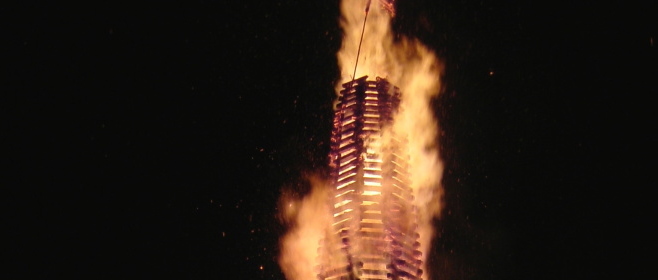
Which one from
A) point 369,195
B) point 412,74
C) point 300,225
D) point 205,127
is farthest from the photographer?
point 205,127

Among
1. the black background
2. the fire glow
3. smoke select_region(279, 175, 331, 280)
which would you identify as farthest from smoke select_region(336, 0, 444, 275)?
the fire glow

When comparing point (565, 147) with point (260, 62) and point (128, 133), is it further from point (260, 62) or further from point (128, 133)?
point (128, 133)

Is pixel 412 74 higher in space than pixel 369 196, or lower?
higher

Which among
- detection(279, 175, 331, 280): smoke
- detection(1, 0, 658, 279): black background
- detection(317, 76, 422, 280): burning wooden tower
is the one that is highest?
detection(1, 0, 658, 279): black background

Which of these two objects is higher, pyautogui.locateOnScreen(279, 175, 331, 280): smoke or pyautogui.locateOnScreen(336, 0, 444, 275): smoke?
pyautogui.locateOnScreen(336, 0, 444, 275): smoke

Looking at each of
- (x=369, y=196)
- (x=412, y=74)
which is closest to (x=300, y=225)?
(x=412, y=74)

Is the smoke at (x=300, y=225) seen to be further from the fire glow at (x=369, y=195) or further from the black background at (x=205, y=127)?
the fire glow at (x=369, y=195)

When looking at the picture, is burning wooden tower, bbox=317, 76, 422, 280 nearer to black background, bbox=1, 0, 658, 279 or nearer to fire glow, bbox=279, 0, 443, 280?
fire glow, bbox=279, 0, 443, 280

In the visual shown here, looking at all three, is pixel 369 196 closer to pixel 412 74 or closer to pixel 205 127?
pixel 412 74

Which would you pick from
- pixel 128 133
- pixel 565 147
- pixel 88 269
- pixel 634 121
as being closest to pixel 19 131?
Answer: pixel 128 133
